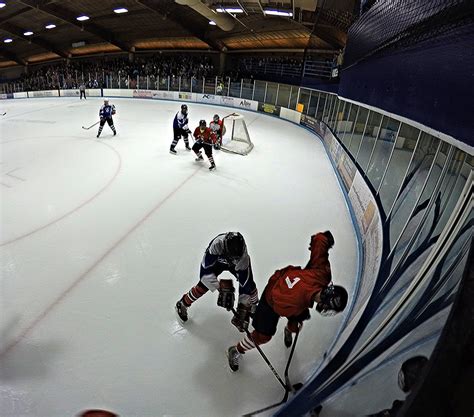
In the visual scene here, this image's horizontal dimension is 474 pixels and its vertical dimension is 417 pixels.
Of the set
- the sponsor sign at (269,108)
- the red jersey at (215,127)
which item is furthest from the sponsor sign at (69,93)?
the red jersey at (215,127)

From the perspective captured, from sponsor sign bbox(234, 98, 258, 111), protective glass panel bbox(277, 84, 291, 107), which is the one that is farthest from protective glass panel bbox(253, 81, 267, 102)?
protective glass panel bbox(277, 84, 291, 107)

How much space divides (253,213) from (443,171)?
2699mm

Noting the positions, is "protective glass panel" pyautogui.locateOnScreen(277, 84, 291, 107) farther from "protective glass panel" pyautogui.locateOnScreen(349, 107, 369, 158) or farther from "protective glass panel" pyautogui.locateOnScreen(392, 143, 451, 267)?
"protective glass panel" pyautogui.locateOnScreen(392, 143, 451, 267)

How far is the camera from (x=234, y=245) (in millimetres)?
2078

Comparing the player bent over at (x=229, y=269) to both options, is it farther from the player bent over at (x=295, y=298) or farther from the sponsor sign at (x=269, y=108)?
the sponsor sign at (x=269, y=108)

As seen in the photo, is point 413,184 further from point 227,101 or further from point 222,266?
point 227,101

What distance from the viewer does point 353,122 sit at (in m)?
6.62

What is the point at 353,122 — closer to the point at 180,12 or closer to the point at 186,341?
the point at 186,341

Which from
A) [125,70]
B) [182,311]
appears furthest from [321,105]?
[125,70]

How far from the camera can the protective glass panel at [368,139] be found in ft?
16.2

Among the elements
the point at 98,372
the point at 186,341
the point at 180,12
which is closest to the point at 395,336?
the point at 186,341

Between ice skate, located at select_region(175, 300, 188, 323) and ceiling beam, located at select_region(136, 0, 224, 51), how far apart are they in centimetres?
1701

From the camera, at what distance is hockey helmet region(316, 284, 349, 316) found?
1.62m

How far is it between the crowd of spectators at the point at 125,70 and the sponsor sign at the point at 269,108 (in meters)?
7.83
